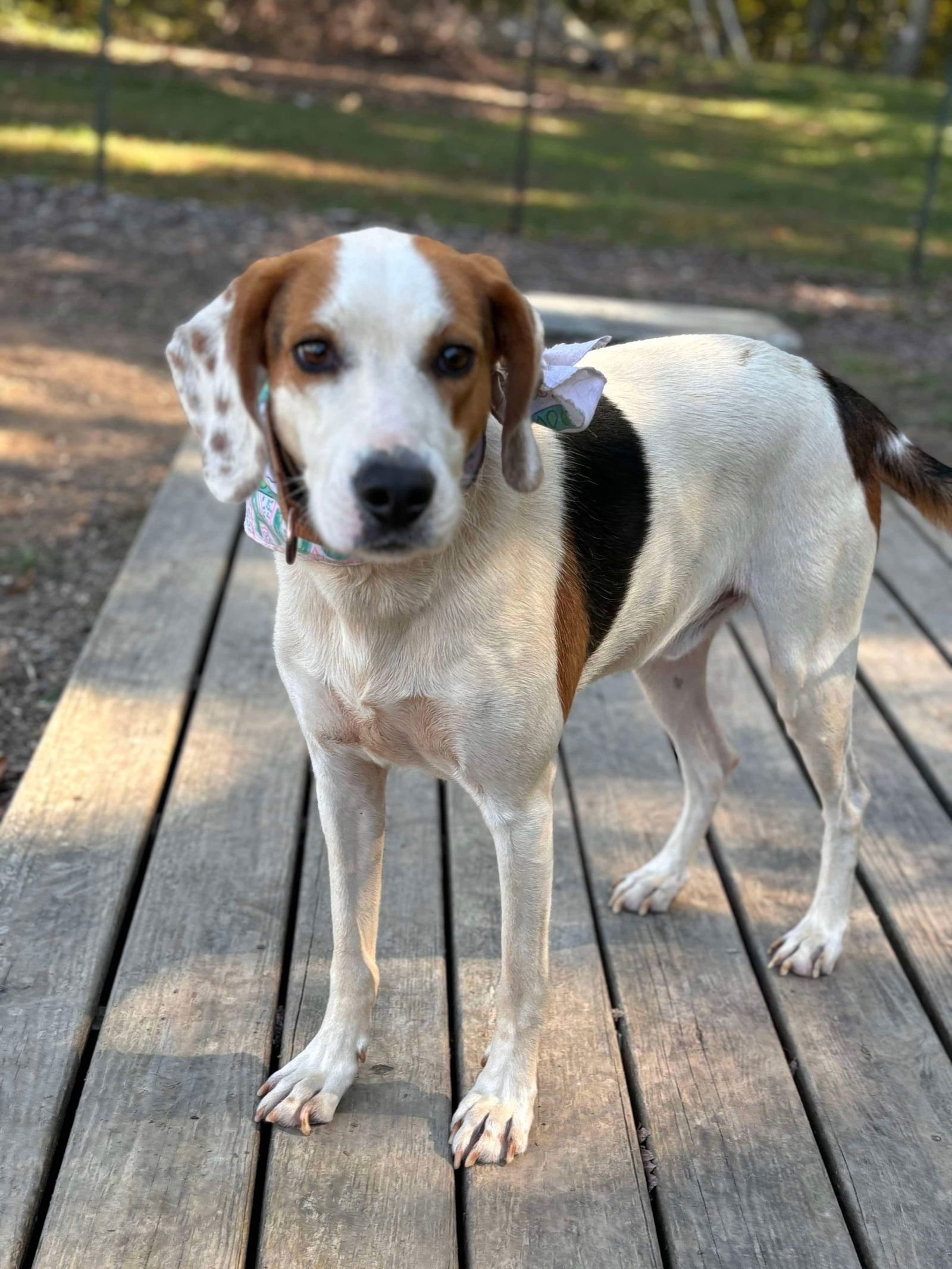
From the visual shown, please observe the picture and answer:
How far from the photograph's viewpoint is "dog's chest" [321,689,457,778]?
238 cm

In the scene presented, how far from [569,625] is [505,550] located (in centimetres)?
22

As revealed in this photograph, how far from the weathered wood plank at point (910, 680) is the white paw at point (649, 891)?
97 centimetres

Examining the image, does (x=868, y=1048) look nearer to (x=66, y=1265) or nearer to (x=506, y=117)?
(x=66, y=1265)

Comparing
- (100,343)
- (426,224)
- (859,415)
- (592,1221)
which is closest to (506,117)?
(426,224)

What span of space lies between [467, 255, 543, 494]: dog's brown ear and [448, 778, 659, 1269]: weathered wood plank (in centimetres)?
126

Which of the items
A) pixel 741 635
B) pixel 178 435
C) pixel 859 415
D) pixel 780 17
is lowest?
pixel 780 17

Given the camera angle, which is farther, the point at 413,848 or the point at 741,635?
the point at 741,635

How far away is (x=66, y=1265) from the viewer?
2.26 meters

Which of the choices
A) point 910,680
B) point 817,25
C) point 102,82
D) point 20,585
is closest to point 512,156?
point 102,82

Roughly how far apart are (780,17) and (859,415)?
31.0 m

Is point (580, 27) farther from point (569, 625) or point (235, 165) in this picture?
point (569, 625)

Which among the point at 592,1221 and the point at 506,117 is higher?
the point at 592,1221

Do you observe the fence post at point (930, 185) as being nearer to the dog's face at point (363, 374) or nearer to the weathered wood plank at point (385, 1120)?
the weathered wood plank at point (385, 1120)

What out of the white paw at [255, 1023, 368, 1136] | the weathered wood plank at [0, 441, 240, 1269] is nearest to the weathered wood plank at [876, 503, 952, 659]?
the weathered wood plank at [0, 441, 240, 1269]
